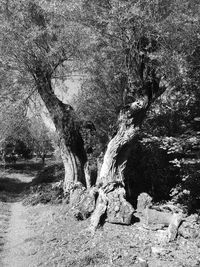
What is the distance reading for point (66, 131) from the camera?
10391 millimetres

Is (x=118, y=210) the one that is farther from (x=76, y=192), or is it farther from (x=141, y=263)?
(x=76, y=192)

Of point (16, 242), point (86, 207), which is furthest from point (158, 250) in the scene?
point (16, 242)

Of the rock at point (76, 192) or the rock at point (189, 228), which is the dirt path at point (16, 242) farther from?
the rock at point (189, 228)

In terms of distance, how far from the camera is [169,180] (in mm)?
9227

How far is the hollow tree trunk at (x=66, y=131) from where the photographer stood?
33.7 ft

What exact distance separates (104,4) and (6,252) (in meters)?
7.67

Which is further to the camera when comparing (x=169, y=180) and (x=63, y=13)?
(x=169, y=180)

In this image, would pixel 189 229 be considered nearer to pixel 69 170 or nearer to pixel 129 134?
pixel 129 134

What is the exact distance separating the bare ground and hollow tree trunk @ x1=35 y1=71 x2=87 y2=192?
2314 mm

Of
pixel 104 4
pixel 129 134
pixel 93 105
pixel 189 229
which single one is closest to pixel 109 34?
pixel 104 4

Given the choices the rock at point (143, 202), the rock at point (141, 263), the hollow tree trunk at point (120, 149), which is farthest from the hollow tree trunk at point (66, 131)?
the rock at point (141, 263)

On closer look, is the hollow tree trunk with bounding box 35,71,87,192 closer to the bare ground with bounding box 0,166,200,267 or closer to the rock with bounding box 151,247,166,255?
the bare ground with bounding box 0,166,200,267

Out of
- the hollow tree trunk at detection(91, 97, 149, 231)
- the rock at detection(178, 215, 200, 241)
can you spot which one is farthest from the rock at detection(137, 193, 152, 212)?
the rock at detection(178, 215, 200, 241)

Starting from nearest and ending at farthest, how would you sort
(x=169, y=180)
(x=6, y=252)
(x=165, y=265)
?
1. (x=165, y=265)
2. (x=6, y=252)
3. (x=169, y=180)
